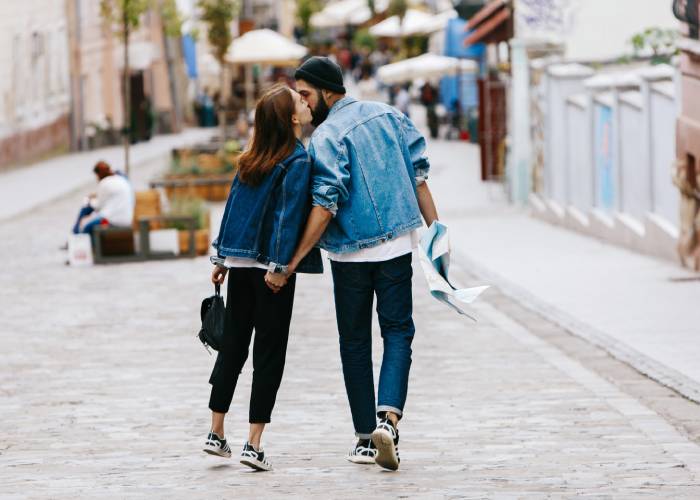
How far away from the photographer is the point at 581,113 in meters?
20.8

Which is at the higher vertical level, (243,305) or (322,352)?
(243,305)

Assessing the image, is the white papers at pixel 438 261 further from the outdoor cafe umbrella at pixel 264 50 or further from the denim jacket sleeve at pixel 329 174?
the outdoor cafe umbrella at pixel 264 50

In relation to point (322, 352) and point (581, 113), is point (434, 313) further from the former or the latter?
point (581, 113)

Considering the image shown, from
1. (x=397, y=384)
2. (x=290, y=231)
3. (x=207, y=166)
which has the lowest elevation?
(x=207, y=166)

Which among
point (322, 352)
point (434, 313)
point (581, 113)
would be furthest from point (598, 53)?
point (322, 352)

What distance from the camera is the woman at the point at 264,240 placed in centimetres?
685

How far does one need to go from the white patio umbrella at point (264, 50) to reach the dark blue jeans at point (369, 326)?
36.2 metres

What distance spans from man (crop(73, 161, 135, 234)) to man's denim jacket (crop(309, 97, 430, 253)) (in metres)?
11.0

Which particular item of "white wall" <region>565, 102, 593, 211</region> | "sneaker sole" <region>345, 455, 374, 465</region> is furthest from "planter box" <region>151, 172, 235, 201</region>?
"sneaker sole" <region>345, 455, 374, 465</region>

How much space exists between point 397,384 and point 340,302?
1.28 feet

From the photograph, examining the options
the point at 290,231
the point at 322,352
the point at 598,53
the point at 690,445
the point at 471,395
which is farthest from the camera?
the point at 598,53

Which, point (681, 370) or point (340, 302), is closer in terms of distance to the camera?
point (340, 302)

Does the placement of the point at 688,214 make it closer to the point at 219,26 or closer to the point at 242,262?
the point at 242,262

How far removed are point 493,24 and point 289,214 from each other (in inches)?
964
